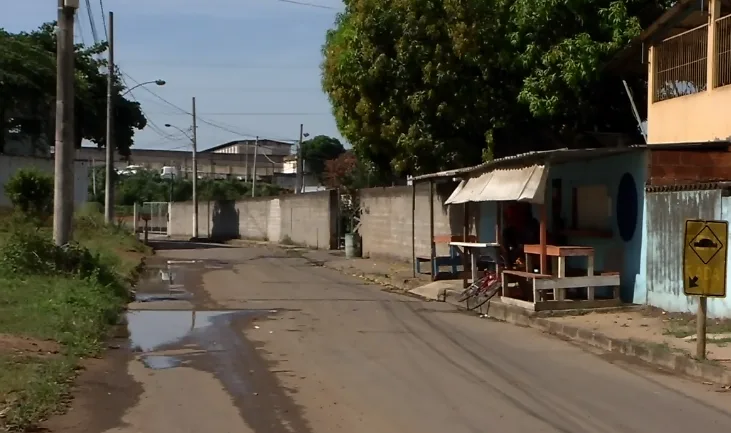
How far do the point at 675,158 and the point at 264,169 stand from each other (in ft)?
305

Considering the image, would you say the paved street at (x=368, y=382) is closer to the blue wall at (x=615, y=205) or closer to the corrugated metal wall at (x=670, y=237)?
the corrugated metal wall at (x=670, y=237)

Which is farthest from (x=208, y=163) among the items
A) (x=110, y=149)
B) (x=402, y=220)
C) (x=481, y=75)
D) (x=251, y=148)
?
(x=481, y=75)

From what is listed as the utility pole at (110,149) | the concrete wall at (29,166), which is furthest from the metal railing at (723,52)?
the concrete wall at (29,166)

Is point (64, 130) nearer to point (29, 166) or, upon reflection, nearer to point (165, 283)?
point (165, 283)

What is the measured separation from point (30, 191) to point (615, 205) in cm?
2052

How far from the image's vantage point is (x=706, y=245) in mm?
10609

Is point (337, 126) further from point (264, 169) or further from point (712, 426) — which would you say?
point (264, 169)

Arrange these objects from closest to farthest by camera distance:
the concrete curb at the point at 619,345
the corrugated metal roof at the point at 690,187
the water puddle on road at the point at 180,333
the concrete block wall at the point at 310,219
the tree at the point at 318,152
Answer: the concrete curb at the point at 619,345, the water puddle on road at the point at 180,333, the corrugated metal roof at the point at 690,187, the concrete block wall at the point at 310,219, the tree at the point at 318,152

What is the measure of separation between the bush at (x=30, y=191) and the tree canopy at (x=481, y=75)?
10.4 metres

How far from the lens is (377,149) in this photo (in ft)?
92.6

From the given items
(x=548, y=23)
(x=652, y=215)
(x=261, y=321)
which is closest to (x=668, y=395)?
(x=652, y=215)

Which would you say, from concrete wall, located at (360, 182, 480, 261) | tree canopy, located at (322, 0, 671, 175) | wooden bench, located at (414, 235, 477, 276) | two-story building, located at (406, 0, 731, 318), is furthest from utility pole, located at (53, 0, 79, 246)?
concrete wall, located at (360, 182, 480, 261)

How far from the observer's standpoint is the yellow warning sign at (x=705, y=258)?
10.5 metres

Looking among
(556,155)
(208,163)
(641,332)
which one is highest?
(208,163)
